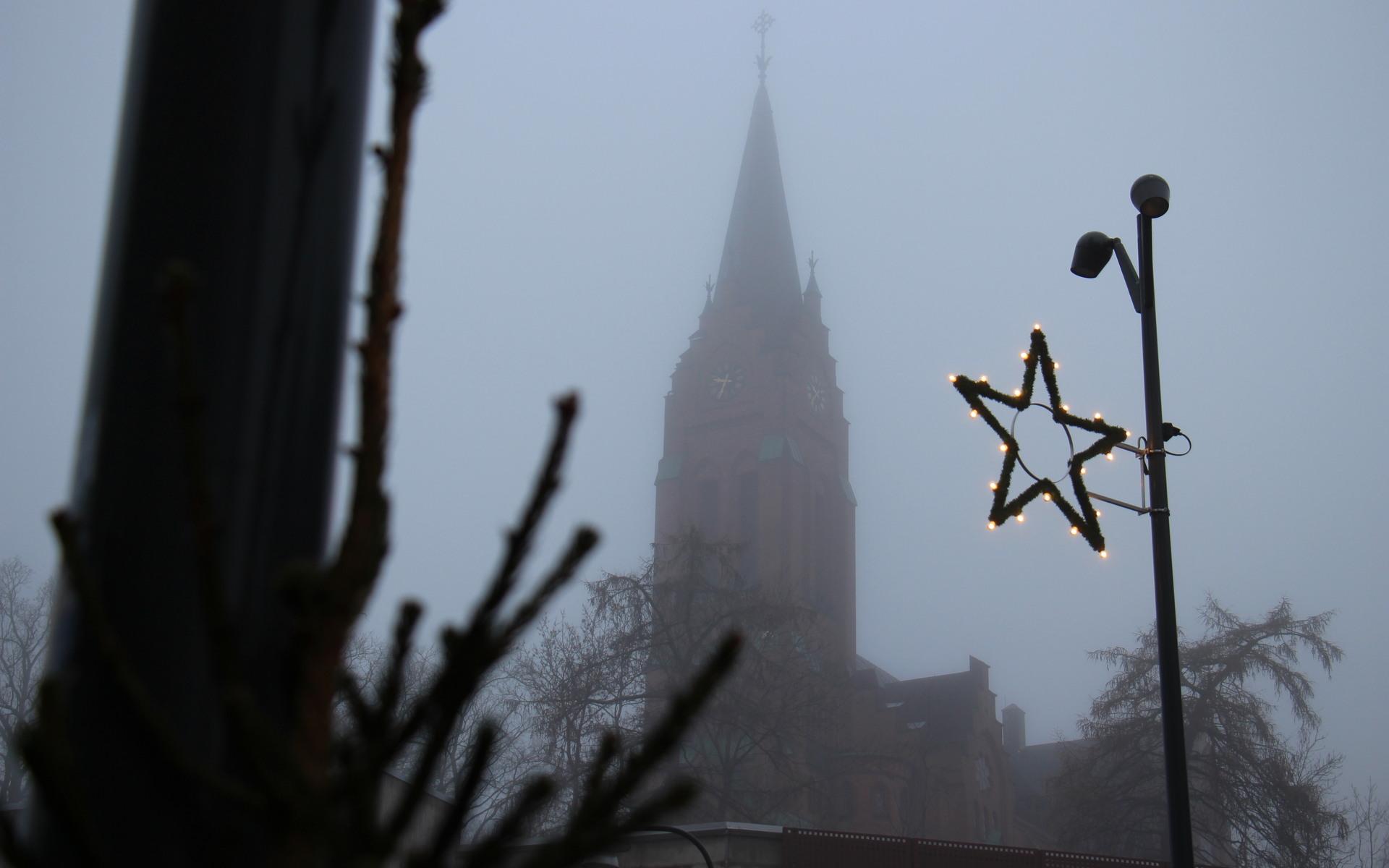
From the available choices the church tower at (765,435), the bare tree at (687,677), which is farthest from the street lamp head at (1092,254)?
the church tower at (765,435)

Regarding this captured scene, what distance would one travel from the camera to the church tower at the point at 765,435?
200ft

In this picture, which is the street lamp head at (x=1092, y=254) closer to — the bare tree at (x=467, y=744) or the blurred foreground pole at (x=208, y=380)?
the blurred foreground pole at (x=208, y=380)

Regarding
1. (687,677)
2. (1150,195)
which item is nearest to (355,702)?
(1150,195)

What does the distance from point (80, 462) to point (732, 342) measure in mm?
66336

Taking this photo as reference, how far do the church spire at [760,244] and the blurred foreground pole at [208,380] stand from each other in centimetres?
6676

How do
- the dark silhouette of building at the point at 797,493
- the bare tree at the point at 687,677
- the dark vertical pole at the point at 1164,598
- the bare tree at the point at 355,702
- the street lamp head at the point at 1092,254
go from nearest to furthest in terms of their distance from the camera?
the bare tree at the point at 355,702, the dark vertical pole at the point at 1164,598, the street lamp head at the point at 1092,254, the bare tree at the point at 687,677, the dark silhouette of building at the point at 797,493

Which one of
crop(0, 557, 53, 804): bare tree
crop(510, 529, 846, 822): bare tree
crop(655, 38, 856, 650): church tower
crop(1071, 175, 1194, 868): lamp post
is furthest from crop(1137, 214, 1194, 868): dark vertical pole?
crop(655, 38, 856, 650): church tower

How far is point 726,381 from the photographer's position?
66.0 meters

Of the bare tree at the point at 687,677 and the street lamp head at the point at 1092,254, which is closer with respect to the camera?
the street lamp head at the point at 1092,254

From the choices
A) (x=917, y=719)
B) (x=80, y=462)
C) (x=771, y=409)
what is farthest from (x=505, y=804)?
(x=771, y=409)

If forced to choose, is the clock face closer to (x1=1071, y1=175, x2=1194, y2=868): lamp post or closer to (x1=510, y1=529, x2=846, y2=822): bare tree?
(x1=510, y1=529, x2=846, y2=822): bare tree

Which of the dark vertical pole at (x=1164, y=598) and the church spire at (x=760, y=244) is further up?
the church spire at (x=760, y=244)

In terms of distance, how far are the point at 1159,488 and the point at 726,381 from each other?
195 ft

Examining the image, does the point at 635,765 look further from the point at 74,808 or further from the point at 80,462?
the point at 80,462
